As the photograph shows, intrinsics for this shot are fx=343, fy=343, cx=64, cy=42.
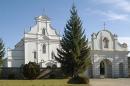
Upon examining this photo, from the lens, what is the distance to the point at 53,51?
7588 cm

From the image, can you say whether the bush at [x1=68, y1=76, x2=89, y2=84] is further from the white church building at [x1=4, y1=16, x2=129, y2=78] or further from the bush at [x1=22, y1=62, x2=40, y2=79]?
the white church building at [x1=4, y1=16, x2=129, y2=78]

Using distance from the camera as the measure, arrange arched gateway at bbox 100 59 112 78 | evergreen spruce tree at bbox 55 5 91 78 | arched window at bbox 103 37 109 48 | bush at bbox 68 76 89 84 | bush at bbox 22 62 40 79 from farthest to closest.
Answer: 1. arched window at bbox 103 37 109 48
2. arched gateway at bbox 100 59 112 78
3. bush at bbox 22 62 40 79
4. evergreen spruce tree at bbox 55 5 91 78
5. bush at bbox 68 76 89 84

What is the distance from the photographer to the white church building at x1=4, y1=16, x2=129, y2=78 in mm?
68188

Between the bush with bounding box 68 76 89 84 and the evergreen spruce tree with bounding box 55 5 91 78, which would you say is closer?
the bush with bounding box 68 76 89 84

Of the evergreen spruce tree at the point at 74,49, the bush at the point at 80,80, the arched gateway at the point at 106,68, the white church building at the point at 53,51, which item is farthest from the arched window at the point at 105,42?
the bush at the point at 80,80

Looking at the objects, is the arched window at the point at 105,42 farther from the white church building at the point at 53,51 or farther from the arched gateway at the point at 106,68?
the arched gateway at the point at 106,68

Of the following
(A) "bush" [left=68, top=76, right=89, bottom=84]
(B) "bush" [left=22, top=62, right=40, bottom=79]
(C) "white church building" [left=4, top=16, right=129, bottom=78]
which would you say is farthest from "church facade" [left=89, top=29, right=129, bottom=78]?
(A) "bush" [left=68, top=76, right=89, bottom=84]

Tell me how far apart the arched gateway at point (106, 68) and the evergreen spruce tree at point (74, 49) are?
55.4 ft

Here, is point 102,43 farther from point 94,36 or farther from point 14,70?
point 14,70

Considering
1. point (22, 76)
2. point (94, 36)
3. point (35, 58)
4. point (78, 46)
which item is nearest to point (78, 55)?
point (78, 46)

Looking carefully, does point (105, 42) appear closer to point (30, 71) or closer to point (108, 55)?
point (108, 55)

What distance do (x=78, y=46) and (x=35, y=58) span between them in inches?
949

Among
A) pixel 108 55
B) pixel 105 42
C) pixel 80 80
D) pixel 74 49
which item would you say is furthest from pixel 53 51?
pixel 80 80

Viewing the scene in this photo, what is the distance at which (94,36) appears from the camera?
6906 cm
